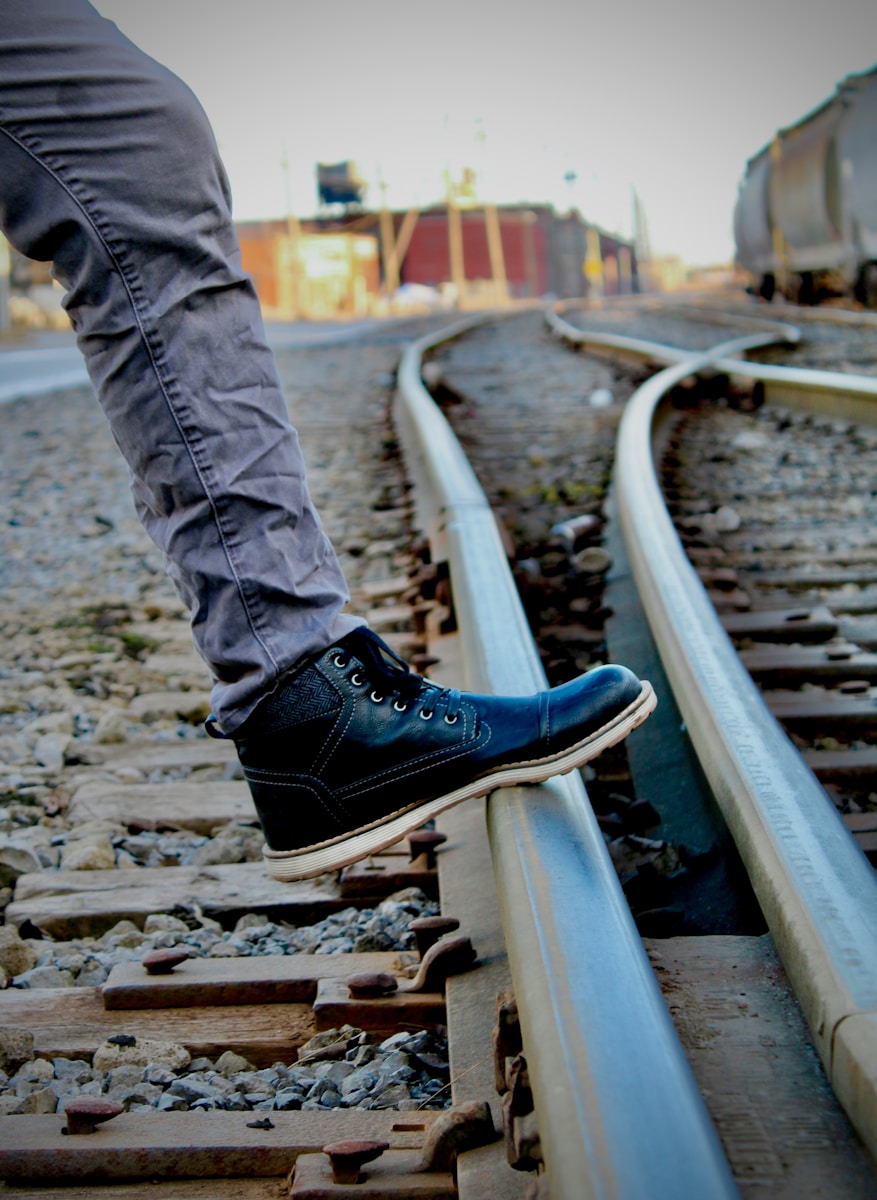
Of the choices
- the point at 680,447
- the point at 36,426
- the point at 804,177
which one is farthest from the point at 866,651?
the point at 804,177

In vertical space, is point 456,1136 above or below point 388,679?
below

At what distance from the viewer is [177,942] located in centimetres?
187

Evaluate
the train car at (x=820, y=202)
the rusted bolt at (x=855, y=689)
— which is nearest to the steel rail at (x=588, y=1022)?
the rusted bolt at (x=855, y=689)

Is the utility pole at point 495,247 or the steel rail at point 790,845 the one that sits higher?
the utility pole at point 495,247

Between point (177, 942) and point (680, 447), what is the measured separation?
14.1ft

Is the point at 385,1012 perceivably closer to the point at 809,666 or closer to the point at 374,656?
the point at 374,656

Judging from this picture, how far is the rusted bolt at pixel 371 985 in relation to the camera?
1583mm

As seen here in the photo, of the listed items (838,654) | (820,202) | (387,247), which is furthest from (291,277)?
(838,654)

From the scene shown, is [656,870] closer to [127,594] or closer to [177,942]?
[177,942]

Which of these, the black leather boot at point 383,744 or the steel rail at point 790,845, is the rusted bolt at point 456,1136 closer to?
the steel rail at point 790,845

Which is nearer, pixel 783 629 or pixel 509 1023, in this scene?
pixel 509 1023

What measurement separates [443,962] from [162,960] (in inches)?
16.4

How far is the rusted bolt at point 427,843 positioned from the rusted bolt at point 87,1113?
2.32ft

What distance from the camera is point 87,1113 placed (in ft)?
4.37
